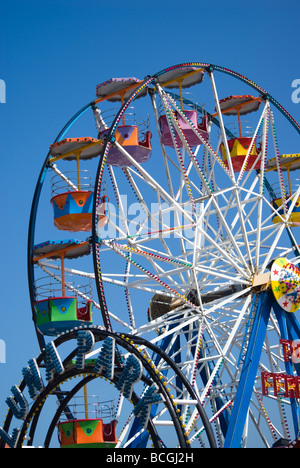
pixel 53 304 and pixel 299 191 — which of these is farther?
pixel 299 191

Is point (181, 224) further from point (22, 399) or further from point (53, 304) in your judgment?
point (22, 399)

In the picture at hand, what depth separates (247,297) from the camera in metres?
24.7

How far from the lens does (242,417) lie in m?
21.7

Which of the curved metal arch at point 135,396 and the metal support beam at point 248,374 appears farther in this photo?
the metal support beam at point 248,374

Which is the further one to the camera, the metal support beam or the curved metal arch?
the metal support beam

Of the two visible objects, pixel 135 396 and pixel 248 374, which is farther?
pixel 248 374

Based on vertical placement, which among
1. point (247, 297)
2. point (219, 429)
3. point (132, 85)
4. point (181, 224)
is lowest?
point (219, 429)

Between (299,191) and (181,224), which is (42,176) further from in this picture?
(299,191)
